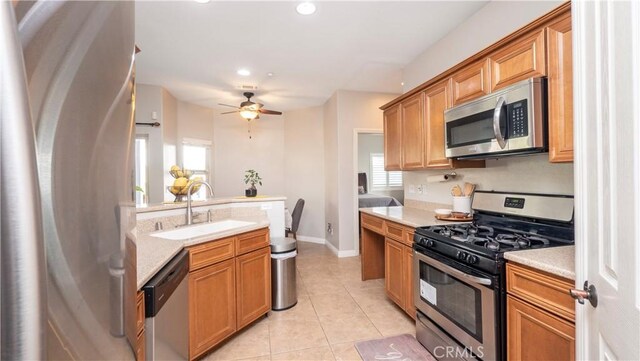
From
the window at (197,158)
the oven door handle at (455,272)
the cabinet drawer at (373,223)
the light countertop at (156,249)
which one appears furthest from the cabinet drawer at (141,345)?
Answer: the window at (197,158)

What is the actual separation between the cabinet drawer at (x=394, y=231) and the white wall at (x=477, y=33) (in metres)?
1.70

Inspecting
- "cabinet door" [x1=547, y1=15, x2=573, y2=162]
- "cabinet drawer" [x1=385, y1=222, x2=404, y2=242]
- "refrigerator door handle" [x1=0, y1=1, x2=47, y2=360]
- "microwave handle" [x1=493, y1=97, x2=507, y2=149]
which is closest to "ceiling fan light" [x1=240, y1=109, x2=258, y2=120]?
"cabinet drawer" [x1=385, y1=222, x2=404, y2=242]

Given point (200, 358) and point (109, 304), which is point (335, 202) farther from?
point (109, 304)

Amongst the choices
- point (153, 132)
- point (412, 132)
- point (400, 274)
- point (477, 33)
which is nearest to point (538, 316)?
point (400, 274)

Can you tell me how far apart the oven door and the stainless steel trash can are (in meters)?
1.19

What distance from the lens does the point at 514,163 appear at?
2.10 metres

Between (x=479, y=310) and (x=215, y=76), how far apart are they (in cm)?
404

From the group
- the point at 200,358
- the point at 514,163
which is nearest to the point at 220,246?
the point at 200,358

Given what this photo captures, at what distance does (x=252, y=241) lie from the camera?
2391 mm

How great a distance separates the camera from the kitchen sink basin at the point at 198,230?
216cm

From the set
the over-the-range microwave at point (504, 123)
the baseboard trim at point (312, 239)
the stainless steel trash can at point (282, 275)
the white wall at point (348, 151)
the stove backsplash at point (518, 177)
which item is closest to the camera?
the over-the-range microwave at point (504, 123)

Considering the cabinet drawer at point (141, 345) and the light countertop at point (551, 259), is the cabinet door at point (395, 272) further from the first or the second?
the cabinet drawer at point (141, 345)

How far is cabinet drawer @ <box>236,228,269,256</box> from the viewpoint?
7.42 ft

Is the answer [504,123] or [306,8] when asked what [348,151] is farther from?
[504,123]
